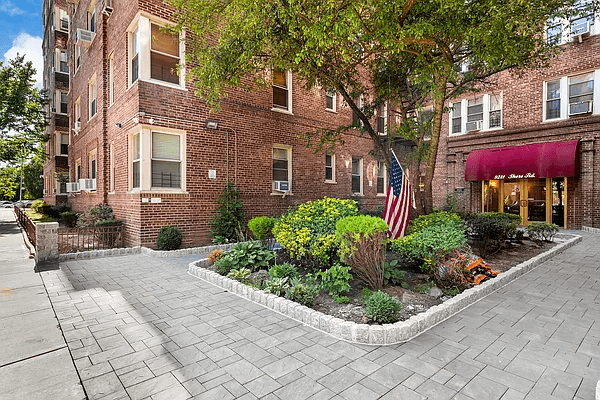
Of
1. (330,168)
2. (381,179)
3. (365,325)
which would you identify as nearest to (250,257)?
(365,325)

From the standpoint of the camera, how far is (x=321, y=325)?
12.7ft

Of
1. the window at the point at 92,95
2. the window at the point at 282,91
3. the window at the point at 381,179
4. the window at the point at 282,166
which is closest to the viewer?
the window at the point at 282,166

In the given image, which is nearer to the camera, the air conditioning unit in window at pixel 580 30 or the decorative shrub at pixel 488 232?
the decorative shrub at pixel 488 232

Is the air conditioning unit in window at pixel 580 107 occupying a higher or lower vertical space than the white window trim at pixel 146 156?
higher

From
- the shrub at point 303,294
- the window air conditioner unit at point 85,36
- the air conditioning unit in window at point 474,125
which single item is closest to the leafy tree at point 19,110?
the window air conditioner unit at point 85,36

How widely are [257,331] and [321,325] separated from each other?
80 cm

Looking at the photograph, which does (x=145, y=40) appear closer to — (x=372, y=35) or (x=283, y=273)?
(x=372, y=35)

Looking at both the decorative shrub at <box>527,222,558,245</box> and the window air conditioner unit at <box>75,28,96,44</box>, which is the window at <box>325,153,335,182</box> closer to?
the decorative shrub at <box>527,222,558,245</box>

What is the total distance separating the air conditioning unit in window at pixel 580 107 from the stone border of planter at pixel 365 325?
11.7 metres

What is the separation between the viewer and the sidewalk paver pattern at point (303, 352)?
8.82 ft

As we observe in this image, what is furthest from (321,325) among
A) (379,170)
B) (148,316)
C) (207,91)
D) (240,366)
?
(379,170)

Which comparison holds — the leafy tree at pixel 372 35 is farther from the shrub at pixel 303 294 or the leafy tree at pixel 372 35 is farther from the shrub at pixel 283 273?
the shrub at pixel 303 294

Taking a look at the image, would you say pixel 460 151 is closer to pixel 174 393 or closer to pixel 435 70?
pixel 435 70

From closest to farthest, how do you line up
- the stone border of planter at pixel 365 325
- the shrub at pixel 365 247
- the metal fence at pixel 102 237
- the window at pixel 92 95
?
the stone border of planter at pixel 365 325 → the shrub at pixel 365 247 → the metal fence at pixel 102 237 → the window at pixel 92 95
